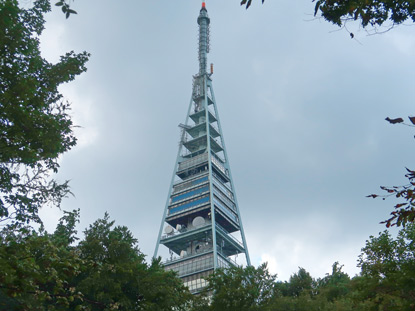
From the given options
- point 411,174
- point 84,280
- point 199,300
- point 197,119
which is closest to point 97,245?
point 84,280

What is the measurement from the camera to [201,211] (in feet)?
296

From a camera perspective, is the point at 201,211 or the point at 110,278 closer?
the point at 110,278

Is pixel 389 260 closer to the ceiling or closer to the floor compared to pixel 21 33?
closer to the floor

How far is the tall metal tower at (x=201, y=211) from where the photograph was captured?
82875 mm

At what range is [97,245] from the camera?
86.3 ft

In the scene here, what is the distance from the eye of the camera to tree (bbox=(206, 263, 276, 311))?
26047 millimetres

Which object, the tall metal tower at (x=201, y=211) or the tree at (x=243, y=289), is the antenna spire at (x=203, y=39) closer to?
the tall metal tower at (x=201, y=211)

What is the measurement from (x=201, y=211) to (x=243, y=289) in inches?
2515

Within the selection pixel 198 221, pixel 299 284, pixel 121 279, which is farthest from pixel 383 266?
pixel 198 221

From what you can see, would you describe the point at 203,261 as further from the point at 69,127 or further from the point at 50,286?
the point at 69,127

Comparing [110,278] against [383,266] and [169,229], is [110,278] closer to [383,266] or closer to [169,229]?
[383,266]

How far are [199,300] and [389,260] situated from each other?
12.0m

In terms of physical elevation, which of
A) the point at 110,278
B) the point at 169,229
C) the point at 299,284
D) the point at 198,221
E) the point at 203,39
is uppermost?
the point at 203,39

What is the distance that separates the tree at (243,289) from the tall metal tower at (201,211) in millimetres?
50106
